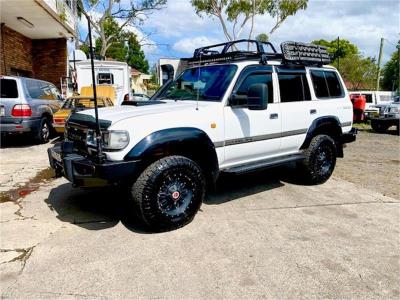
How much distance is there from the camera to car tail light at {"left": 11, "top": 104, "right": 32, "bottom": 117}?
8.59 meters

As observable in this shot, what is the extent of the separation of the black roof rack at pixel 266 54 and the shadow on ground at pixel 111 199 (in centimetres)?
175

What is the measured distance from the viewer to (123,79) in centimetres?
1619

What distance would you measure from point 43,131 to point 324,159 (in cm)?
720

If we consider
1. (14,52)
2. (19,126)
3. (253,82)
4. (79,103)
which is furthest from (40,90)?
(253,82)

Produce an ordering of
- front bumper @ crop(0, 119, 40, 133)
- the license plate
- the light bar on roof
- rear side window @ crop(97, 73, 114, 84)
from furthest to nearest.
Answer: rear side window @ crop(97, 73, 114, 84)
front bumper @ crop(0, 119, 40, 133)
the light bar on roof
the license plate

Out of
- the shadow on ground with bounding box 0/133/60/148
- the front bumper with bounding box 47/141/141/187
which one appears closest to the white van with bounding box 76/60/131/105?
the shadow on ground with bounding box 0/133/60/148

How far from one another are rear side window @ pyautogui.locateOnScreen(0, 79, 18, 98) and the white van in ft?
22.1

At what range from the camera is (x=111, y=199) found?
200 inches

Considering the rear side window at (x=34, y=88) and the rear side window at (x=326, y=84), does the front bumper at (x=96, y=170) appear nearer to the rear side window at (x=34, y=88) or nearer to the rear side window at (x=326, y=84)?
the rear side window at (x=326, y=84)

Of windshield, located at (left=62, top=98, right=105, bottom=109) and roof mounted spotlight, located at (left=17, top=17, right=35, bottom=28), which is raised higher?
roof mounted spotlight, located at (left=17, top=17, right=35, bottom=28)

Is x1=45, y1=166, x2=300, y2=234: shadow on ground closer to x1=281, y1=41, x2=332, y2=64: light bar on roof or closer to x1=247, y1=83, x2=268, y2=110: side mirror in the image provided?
x1=247, y1=83, x2=268, y2=110: side mirror

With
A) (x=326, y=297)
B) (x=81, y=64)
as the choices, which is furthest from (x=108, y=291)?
(x=81, y=64)

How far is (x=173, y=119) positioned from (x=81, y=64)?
12.9 metres

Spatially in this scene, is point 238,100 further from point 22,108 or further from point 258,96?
point 22,108
